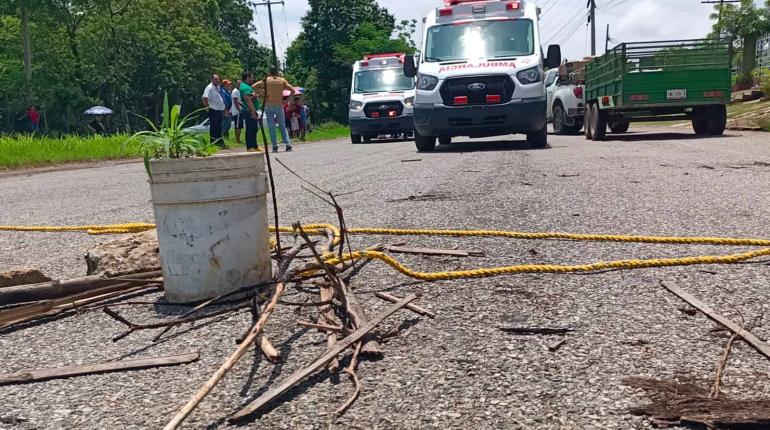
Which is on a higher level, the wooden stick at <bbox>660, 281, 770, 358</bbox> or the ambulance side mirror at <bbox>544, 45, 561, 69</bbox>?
the ambulance side mirror at <bbox>544, 45, 561, 69</bbox>

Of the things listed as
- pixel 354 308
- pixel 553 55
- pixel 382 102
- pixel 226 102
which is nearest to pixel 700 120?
pixel 553 55

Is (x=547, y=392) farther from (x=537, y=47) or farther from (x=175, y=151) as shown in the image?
(x=537, y=47)

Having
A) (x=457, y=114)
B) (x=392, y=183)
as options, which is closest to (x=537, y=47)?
(x=457, y=114)

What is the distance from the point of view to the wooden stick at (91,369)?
2412 millimetres

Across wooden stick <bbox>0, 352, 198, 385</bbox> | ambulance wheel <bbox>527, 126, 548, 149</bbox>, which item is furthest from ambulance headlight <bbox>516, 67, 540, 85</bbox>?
wooden stick <bbox>0, 352, 198, 385</bbox>

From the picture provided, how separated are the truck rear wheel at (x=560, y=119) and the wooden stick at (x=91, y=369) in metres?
18.0

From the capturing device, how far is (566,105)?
62.5 feet

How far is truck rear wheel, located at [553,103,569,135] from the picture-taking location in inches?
770

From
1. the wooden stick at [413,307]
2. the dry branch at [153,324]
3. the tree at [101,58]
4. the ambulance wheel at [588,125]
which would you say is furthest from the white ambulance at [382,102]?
the tree at [101,58]

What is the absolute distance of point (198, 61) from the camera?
1828 inches

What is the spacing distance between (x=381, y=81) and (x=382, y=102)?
3.90 feet

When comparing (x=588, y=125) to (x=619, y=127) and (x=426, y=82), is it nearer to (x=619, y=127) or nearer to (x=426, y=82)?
(x=619, y=127)

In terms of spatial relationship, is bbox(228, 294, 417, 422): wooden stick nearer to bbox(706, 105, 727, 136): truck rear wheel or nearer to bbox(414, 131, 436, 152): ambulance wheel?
bbox(414, 131, 436, 152): ambulance wheel

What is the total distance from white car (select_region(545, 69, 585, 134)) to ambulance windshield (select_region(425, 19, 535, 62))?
19.1 feet
